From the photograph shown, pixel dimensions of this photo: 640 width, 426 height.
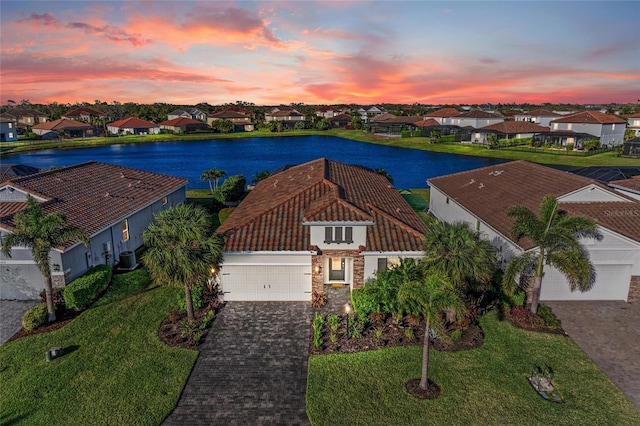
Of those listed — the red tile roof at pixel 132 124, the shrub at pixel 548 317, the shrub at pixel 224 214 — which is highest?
the red tile roof at pixel 132 124

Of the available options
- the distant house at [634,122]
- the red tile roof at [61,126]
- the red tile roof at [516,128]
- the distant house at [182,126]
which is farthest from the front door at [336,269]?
the red tile roof at [61,126]

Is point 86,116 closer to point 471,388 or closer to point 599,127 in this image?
point 599,127

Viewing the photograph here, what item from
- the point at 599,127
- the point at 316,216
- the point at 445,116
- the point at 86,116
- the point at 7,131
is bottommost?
the point at 316,216

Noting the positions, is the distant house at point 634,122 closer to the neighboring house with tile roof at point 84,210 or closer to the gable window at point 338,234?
the gable window at point 338,234

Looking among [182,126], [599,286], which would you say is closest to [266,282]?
[599,286]

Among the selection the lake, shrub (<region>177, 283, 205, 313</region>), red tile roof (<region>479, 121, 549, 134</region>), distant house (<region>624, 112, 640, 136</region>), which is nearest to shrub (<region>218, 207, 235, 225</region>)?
shrub (<region>177, 283, 205, 313</region>)
